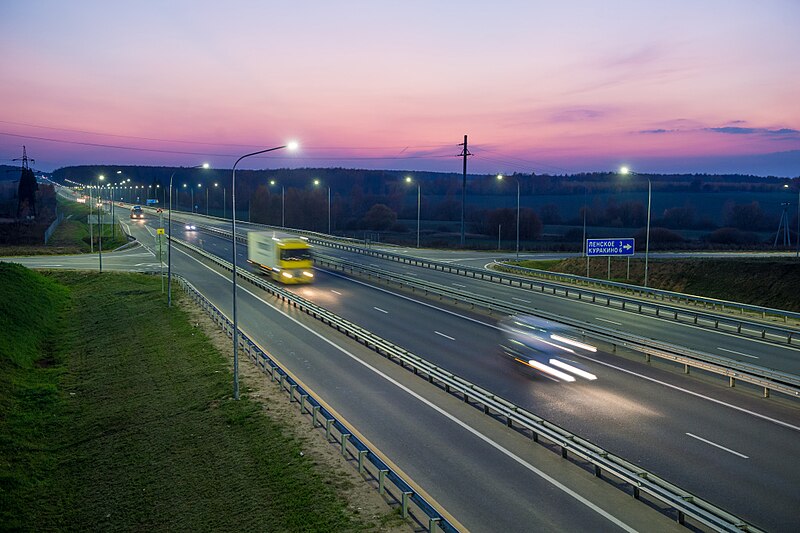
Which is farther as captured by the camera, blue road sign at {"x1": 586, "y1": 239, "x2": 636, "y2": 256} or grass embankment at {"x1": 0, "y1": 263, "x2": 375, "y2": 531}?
blue road sign at {"x1": 586, "y1": 239, "x2": 636, "y2": 256}

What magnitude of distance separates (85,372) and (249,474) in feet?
61.0

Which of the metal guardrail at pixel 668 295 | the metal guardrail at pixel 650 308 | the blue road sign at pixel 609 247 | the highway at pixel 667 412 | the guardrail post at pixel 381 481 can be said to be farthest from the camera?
the blue road sign at pixel 609 247

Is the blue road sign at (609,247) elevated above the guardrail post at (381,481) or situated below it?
above

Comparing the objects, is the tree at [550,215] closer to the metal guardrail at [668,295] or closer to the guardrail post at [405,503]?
the metal guardrail at [668,295]

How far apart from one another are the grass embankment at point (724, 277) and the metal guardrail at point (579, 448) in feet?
94.7

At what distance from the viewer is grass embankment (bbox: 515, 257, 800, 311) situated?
42.7 m

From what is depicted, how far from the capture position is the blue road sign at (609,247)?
50781mm

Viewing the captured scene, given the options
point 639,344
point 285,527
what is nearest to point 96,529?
A: point 285,527

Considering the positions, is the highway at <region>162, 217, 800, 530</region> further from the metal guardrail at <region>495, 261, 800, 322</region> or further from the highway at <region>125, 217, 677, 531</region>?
the metal guardrail at <region>495, 261, 800, 322</region>

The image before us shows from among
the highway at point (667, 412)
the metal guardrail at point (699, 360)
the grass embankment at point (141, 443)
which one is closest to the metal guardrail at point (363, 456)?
the grass embankment at point (141, 443)

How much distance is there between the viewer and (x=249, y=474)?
16.2 metres

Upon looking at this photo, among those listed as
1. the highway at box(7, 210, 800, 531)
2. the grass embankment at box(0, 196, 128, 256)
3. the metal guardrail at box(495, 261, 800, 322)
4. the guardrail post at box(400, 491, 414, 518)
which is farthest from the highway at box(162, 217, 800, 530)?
the grass embankment at box(0, 196, 128, 256)

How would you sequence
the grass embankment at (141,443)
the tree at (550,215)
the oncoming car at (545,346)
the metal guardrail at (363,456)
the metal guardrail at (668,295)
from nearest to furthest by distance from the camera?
1. the metal guardrail at (363,456)
2. the grass embankment at (141,443)
3. the oncoming car at (545,346)
4. the metal guardrail at (668,295)
5. the tree at (550,215)

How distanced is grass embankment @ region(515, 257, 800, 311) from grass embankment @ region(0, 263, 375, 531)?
36.0 m
